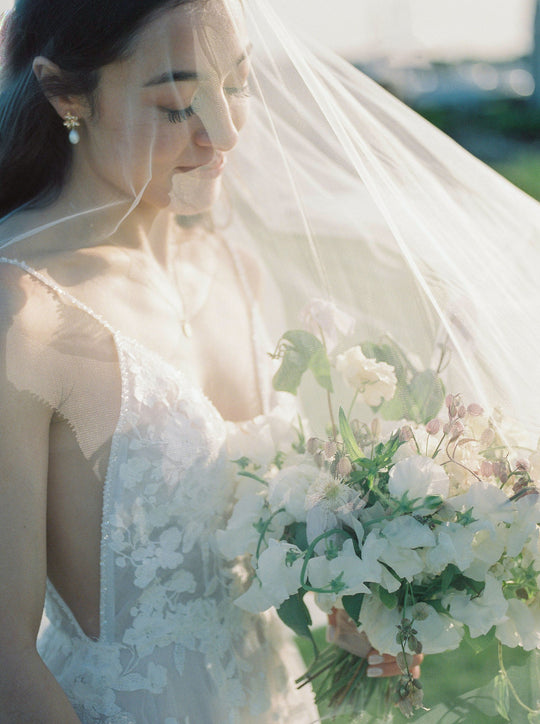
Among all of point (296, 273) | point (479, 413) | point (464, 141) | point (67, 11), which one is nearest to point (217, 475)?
point (296, 273)

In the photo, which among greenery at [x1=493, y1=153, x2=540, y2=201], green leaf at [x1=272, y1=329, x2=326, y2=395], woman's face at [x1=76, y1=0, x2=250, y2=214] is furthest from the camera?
greenery at [x1=493, y1=153, x2=540, y2=201]

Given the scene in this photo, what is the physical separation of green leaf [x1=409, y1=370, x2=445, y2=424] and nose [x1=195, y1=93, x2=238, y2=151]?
63 cm

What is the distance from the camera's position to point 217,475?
6.00 feet

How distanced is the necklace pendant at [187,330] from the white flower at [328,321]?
0.37 m

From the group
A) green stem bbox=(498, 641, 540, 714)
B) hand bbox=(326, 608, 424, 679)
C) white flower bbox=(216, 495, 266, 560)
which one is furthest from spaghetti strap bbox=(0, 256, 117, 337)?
green stem bbox=(498, 641, 540, 714)

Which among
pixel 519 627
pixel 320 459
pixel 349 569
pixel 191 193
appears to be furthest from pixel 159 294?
pixel 519 627

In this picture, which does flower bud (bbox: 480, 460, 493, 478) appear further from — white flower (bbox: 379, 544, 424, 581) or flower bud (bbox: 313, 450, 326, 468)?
flower bud (bbox: 313, 450, 326, 468)

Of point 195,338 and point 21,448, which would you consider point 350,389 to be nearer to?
point 195,338

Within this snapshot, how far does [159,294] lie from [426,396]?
724 mm

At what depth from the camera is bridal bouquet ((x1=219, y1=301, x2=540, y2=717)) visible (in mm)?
1435

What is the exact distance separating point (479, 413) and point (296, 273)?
503mm

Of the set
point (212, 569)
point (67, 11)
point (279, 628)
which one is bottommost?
point (279, 628)

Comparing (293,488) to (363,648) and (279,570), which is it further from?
(363,648)

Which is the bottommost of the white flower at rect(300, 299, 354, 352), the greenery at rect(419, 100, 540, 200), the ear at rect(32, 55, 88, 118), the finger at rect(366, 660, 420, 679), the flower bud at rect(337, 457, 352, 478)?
the finger at rect(366, 660, 420, 679)
